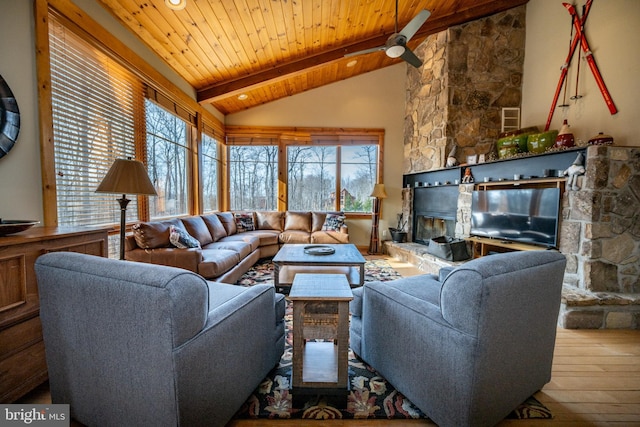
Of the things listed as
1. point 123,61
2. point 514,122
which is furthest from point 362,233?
point 123,61

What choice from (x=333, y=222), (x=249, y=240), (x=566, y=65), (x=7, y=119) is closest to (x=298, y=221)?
(x=333, y=222)

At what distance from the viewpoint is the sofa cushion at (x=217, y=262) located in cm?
262

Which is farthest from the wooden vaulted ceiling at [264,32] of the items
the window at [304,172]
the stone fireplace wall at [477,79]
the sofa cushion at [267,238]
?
the sofa cushion at [267,238]

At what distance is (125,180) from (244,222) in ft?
10.6

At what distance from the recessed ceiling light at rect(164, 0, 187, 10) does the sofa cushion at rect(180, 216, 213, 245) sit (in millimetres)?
2251

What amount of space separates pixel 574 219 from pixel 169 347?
3.46m

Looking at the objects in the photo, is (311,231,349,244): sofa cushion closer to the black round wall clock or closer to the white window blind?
the white window blind

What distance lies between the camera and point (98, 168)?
2318 millimetres

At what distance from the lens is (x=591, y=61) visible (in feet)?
9.18

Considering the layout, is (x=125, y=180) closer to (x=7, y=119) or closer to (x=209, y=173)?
(x=7, y=119)

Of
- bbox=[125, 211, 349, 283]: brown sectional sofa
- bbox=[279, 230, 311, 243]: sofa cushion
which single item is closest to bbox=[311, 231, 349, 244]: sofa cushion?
bbox=[125, 211, 349, 283]: brown sectional sofa

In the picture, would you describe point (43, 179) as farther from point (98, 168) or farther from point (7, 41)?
point (7, 41)

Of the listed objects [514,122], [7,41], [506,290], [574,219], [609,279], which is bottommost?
[609,279]

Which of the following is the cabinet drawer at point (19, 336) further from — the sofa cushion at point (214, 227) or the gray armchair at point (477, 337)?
the sofa cushion at point (214, 227)
